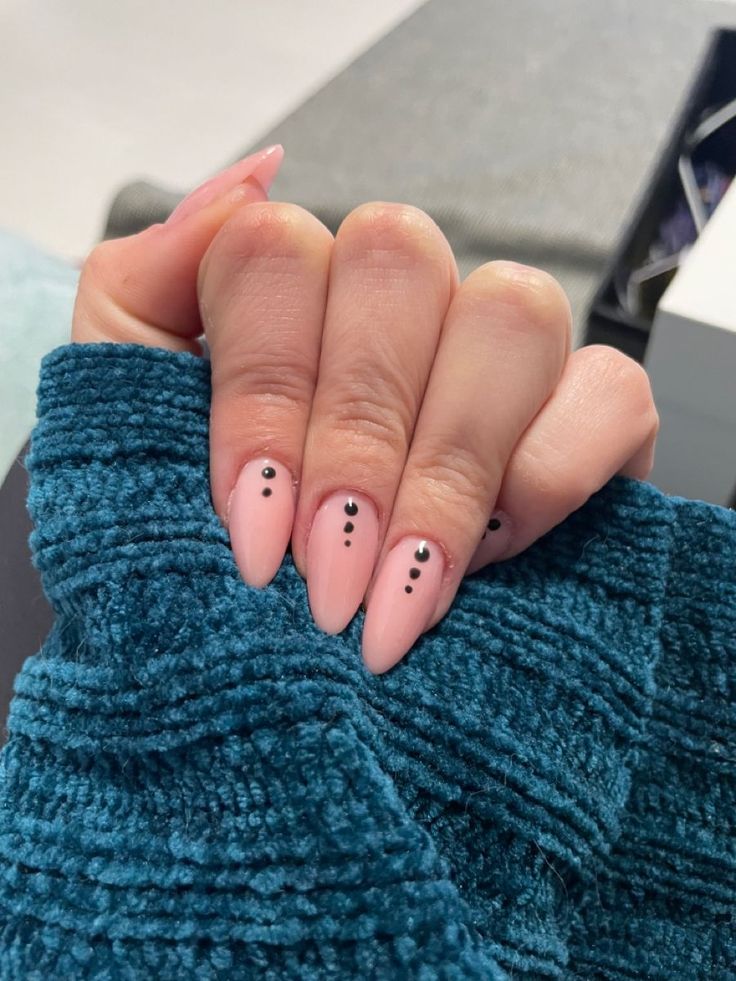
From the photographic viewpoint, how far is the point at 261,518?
0.33m

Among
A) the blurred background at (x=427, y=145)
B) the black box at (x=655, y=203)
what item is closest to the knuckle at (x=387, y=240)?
the blurred background at (x=427, y=145)

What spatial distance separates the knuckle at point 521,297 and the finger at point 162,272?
0.44ft

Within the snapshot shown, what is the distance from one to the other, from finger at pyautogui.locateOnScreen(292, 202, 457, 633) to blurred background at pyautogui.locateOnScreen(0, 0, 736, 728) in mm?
226

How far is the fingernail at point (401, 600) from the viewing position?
12.5 inches

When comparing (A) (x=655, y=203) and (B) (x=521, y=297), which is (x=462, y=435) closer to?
(B) (x=521, y=297)

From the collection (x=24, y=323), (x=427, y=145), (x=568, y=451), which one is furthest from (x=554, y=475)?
(x=427, y=145)

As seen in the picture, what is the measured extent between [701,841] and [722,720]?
2.2 inches

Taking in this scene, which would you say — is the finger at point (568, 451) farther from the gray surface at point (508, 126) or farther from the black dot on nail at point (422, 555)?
the gray surface at point (508, 126)

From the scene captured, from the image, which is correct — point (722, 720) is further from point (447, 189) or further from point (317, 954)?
point (447, 189)

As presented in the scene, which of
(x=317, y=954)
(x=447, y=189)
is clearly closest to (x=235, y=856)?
(x=317, y=954)

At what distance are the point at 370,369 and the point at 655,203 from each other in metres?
0.49

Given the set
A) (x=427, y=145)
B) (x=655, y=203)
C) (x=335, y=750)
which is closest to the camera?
(x=335, y=750)

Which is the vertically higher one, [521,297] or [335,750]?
[521,297]

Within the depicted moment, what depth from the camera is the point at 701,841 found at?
0.35 metres
